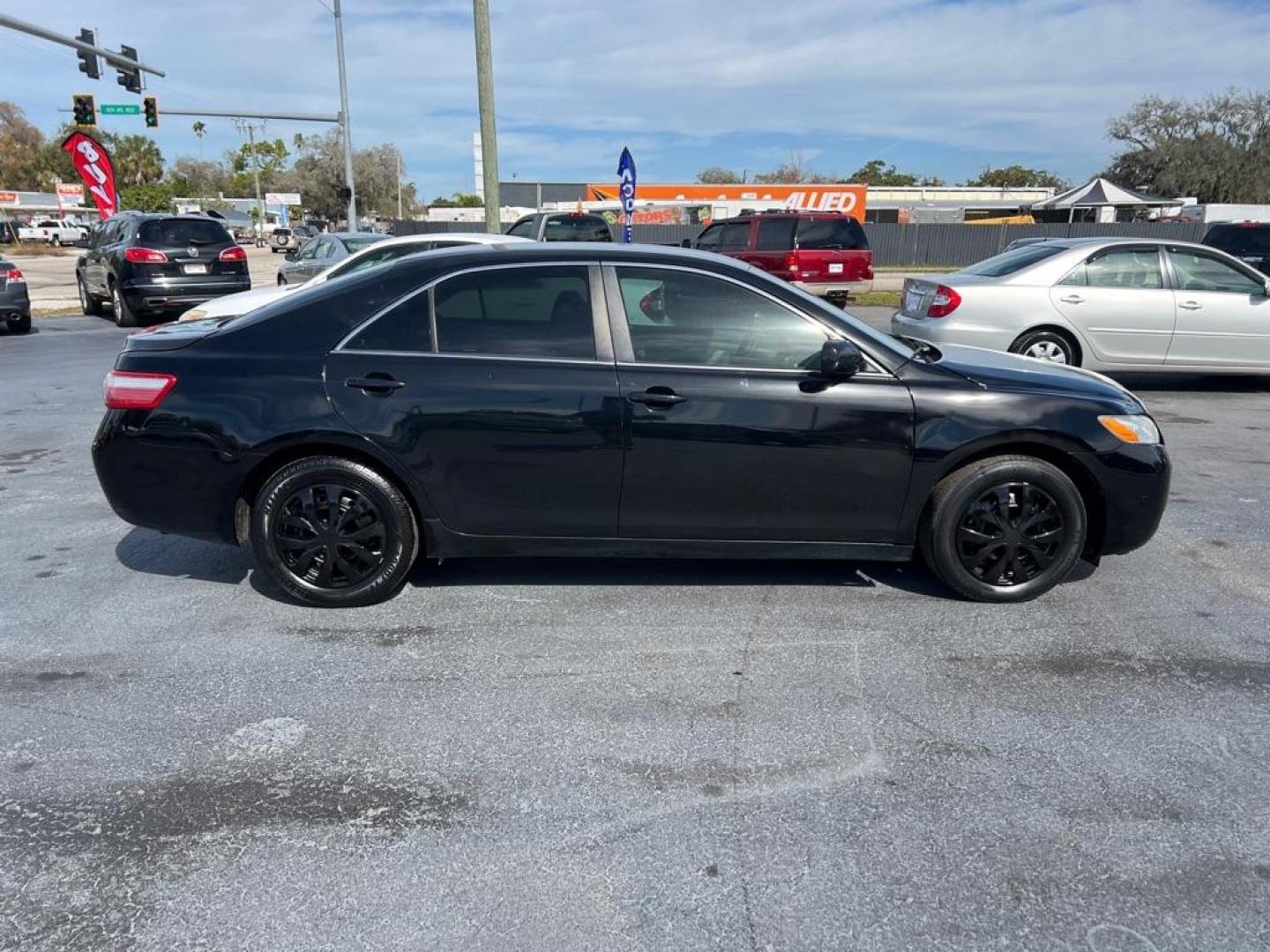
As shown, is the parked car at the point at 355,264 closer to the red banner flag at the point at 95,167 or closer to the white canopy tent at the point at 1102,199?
the red banner flag at the point at 95,167

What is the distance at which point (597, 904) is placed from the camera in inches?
96.2

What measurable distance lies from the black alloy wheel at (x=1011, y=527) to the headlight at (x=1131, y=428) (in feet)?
1.36

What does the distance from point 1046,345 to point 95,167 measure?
19992 mm

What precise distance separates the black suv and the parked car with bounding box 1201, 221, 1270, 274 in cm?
1702

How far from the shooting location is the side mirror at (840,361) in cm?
404

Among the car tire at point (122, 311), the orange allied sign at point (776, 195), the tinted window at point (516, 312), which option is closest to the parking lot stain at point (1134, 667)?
the tinted window at point (516, 312)

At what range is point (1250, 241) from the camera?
16.6 metres

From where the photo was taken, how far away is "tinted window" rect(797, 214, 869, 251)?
56.3 feet

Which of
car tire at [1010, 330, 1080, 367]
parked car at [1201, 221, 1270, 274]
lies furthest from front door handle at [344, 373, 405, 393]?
parked car at [1201, 221, 1270, 274]

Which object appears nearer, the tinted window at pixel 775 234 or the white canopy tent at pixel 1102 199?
the tinted window at pixel 775 234

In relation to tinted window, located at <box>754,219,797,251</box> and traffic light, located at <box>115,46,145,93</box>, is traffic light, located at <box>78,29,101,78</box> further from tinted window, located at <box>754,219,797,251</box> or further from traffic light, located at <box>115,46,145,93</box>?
tinted window, located at <box>754,219,797,251</box>

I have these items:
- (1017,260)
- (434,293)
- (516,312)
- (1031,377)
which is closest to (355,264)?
(434,293)

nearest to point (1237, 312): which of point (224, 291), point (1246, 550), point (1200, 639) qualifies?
point (1246, 550)

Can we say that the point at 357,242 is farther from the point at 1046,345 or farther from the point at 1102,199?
the point at 1102,199
